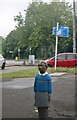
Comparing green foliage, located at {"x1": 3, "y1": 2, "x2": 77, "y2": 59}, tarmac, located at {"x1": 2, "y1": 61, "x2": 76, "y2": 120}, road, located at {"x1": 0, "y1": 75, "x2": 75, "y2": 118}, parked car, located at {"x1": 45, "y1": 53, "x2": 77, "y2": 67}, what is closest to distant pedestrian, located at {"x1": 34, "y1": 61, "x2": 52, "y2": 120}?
tarmac, located at {"x1": 2, "y1": 61, "x2": 76, "y2": 120}

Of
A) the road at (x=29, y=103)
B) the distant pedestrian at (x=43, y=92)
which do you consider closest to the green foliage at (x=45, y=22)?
the road at (x=29, y=103)

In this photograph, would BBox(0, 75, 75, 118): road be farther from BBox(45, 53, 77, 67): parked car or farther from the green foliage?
the green foliage

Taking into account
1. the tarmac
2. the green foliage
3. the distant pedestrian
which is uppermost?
the green foliage

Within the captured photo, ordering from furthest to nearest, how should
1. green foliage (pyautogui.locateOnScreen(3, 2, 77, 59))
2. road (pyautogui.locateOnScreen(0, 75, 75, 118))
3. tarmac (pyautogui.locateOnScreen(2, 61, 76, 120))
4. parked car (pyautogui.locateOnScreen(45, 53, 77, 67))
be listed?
green foliage (pyautogui.locateOnScreen(3, 2, 77, 59)), parked car (pyautogui.locateOnScreen(45, 53, 77, 67)), road (pyautogui.locateOnScreen(0, 75, 75, 118)), tarmac (pyautogui.locateOnScreen(2, 61, 76, 120))

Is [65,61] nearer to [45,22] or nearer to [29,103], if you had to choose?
[29,103]

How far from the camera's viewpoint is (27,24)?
50.8 m

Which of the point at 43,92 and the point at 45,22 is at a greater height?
the point at 45,22

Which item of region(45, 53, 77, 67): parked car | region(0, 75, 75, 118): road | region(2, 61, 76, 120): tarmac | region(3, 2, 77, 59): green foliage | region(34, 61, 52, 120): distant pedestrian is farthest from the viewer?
region(3, 2, 77, 59): green foliage

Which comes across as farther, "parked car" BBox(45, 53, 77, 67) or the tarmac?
"parked car" BBox(45, 53, 77, 67)

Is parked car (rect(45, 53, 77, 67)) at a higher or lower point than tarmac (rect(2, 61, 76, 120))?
higher

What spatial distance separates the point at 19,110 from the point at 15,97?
6.95 ft

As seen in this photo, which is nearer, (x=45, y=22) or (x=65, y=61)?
(x=65, y=61)

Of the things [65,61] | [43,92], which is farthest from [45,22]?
[43,92]

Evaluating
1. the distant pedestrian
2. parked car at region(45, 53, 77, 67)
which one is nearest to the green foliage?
parked car at region(45, 53, 77, 67)
